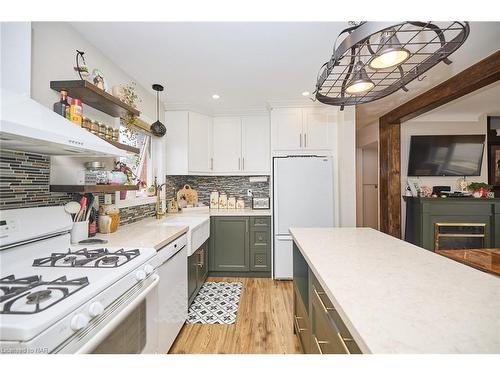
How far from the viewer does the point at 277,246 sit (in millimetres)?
3066

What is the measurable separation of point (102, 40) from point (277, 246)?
9.03ft

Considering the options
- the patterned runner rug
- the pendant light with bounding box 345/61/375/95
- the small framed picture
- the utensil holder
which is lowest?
the patterned runner rug

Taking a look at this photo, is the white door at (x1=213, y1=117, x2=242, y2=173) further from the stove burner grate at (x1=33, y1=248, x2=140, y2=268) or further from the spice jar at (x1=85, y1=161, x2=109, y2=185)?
the stove burner grate at (x1=33, y1=248, x2=140, y2=268)

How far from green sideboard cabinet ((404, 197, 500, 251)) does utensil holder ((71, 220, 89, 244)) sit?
14.2ft

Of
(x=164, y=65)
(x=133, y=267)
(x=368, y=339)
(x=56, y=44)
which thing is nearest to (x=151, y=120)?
(x=164, y=65)

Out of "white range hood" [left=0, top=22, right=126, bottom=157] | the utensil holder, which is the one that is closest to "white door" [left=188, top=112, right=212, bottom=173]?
the utensil holder

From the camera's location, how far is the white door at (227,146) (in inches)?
141

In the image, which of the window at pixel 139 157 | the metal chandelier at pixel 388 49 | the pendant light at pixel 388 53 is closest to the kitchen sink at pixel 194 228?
the window at pixel 139 157

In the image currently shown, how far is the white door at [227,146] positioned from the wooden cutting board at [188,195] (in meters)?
0.52

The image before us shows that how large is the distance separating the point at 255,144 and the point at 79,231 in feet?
8.31

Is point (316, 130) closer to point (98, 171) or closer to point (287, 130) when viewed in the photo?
point (287, 130)

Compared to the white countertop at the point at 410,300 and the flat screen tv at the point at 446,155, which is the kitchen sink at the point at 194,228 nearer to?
the white countertop at the point at 410,300

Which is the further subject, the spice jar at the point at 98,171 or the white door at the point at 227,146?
the white door at the point at 227,146

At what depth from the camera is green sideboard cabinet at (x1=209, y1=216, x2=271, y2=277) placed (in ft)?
10.4
